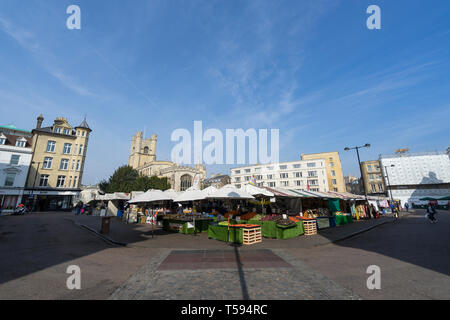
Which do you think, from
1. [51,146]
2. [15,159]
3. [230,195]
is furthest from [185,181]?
[230,195]

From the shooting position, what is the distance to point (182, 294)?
4035 mm

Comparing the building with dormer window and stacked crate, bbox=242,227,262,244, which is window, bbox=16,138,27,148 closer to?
the building with dormer window

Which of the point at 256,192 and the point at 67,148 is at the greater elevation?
the point at 67,148

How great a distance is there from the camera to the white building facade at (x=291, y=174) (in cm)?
6256

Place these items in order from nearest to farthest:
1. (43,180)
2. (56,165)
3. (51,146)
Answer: (43,180), (56,165), (51,146)

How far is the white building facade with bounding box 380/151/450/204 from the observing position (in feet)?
183

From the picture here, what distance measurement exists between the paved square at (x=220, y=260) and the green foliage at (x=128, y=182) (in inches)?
1607

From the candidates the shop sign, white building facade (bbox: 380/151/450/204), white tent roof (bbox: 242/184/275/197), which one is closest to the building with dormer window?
the shop sign

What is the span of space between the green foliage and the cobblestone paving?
141 feet

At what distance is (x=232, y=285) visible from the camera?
177 inches

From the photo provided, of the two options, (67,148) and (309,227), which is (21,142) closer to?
(67,148)

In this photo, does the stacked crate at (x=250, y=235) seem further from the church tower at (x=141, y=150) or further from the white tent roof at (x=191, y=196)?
the church tower at (x=141, y=150)

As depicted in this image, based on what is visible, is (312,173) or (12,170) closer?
(12,170)

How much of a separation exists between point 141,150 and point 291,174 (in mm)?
66586
